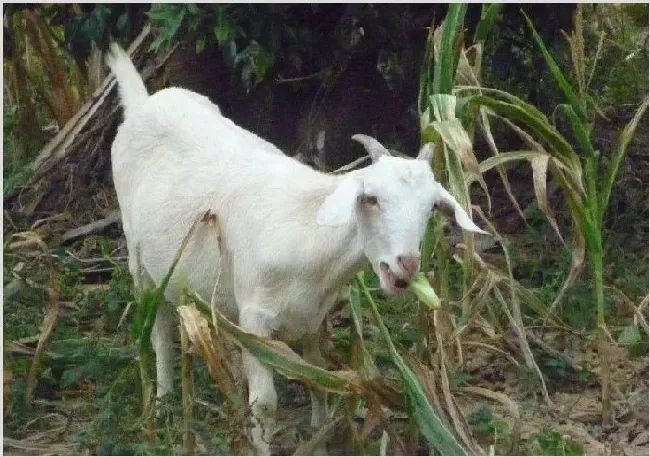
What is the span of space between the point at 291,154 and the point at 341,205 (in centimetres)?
304

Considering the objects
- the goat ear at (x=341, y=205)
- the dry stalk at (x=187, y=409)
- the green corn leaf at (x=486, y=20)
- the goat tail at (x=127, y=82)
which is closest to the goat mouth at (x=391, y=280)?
the goat ear at (x=341, y=205)

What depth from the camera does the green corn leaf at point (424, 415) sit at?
3604 mm

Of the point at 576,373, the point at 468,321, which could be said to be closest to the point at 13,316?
the point at 468,321

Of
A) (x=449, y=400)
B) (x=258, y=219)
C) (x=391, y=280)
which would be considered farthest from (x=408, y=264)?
(x=258, y=219)

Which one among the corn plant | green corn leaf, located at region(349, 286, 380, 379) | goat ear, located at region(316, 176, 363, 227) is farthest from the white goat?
the corn plant

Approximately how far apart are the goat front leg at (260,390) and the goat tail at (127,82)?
1489 millimetres

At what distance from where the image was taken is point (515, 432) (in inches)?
155

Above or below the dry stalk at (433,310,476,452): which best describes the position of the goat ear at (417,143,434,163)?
above

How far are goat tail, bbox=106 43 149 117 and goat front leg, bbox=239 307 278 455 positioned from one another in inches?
58.6

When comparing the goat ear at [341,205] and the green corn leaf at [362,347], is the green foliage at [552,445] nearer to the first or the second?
the green corn leaf at [362,347]

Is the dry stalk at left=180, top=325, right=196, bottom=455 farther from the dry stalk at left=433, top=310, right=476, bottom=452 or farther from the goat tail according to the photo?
the goat tail

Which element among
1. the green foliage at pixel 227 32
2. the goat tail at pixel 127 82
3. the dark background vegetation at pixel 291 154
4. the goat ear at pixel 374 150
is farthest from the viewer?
the green foliage at pixel 227 32

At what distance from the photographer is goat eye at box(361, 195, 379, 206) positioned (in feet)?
11.6

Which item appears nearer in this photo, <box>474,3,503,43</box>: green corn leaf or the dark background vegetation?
<box>474,3,503,43</box>: green corn leaf
